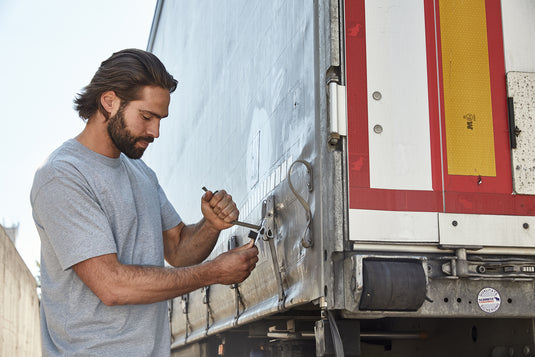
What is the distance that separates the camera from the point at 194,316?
18.2ft

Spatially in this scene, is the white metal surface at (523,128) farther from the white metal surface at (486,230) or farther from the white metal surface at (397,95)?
the white metal surface at (397,95)

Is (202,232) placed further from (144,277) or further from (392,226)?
(392,226)

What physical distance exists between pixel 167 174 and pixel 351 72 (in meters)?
5.77

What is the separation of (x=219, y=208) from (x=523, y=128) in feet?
4.51

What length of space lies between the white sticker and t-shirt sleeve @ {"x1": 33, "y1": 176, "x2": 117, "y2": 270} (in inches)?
55.3

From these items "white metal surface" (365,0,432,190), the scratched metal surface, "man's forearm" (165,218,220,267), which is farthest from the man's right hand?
"white metal surface" (365,0,432,190)

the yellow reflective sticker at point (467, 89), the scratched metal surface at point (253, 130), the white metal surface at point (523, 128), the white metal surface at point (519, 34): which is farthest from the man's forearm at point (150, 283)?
the white metal surface at point (519, 34)

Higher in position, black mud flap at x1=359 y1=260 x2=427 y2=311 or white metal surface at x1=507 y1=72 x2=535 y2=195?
white metal surface at x1=507 y1=72 x2=535 y2=195

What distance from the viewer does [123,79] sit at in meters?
2.92

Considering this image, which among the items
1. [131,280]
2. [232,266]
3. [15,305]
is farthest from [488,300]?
[15,305]

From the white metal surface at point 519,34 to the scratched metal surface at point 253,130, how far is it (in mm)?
751

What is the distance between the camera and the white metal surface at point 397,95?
8.18 feet

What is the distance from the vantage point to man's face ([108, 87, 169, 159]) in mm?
2908

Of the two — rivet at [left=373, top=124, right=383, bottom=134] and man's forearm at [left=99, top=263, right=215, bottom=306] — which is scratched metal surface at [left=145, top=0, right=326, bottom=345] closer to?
rivet at [left=373, top=124, right=383, bottom=134]
